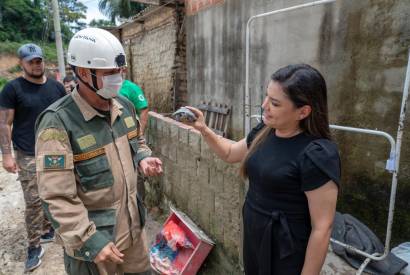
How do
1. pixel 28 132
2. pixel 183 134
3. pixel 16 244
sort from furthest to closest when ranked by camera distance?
pixel 16 244, pixel 183 134, pixel 28 132

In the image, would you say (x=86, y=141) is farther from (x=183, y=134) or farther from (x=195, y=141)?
(x=183, y=134)

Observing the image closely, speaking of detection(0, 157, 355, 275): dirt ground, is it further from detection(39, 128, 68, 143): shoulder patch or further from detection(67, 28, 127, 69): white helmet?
detection(67, 28, 127, 69): white helmet

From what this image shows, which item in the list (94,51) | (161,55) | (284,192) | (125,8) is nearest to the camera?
(284,192)

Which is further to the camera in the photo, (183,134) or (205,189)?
(183,134)

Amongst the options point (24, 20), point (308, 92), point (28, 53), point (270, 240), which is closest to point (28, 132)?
point (28, 53)

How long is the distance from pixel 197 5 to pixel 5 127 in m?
5.12

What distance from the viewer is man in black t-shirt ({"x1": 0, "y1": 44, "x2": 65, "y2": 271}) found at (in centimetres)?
308

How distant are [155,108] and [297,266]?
799 centimetres

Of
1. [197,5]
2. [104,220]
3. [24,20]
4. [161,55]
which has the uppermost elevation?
[24,20]

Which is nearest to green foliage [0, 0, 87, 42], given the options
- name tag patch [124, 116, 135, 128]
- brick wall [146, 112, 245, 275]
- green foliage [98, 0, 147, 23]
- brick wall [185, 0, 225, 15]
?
green foliage [98, 0, 147, 23]

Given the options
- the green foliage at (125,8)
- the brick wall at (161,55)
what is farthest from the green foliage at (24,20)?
the brick wall at (161,55)

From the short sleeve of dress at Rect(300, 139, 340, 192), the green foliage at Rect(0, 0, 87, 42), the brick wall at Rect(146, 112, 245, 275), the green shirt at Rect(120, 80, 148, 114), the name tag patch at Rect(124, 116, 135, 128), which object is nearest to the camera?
the short sleeve of dress at Rect(300, 139, 340, 192)

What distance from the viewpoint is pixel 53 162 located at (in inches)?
59.3

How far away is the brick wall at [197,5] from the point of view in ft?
20.5
